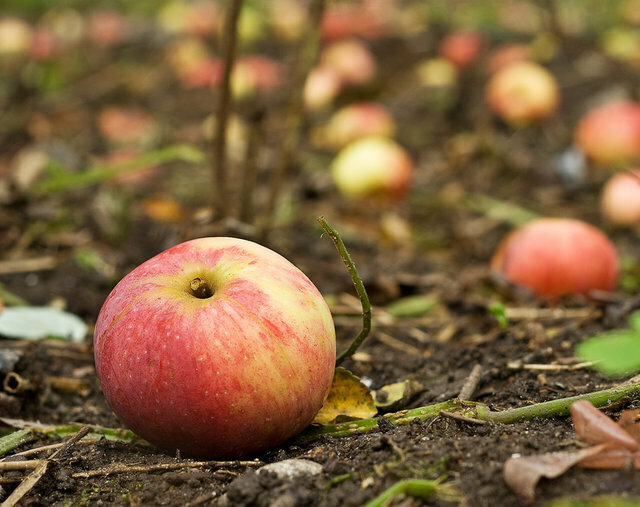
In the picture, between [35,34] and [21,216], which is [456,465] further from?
[35,34]

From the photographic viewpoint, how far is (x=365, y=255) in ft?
11.4

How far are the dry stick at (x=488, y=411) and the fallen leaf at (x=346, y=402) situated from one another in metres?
0.06

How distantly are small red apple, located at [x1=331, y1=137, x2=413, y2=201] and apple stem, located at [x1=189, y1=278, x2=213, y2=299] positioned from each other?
265cm

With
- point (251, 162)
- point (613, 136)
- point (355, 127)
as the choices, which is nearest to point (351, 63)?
point (355, 127)

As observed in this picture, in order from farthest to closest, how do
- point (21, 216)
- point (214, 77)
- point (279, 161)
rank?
1. point (214, 77)
2. point (21, 216)
3. point (279, 161)

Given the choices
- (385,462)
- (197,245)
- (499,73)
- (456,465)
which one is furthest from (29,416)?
(499,73)

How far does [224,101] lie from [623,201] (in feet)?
6.64

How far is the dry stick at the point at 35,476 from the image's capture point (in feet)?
4.77

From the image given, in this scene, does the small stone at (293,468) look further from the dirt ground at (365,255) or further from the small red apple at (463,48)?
the small red apple at (463,48)

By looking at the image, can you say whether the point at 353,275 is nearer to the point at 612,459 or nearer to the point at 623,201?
the point at 612,459

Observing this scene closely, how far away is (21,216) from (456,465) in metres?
2.48

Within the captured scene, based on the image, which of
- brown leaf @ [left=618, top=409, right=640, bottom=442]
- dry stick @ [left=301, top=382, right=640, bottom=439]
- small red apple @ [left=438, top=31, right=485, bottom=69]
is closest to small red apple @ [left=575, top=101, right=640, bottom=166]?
small red apple @ [left=438, top=31, right=485, bottom=69]

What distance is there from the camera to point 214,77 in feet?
19.5

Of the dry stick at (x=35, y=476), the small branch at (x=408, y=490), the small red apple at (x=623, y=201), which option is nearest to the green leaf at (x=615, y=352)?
the small branch at (x=408, y=490)
